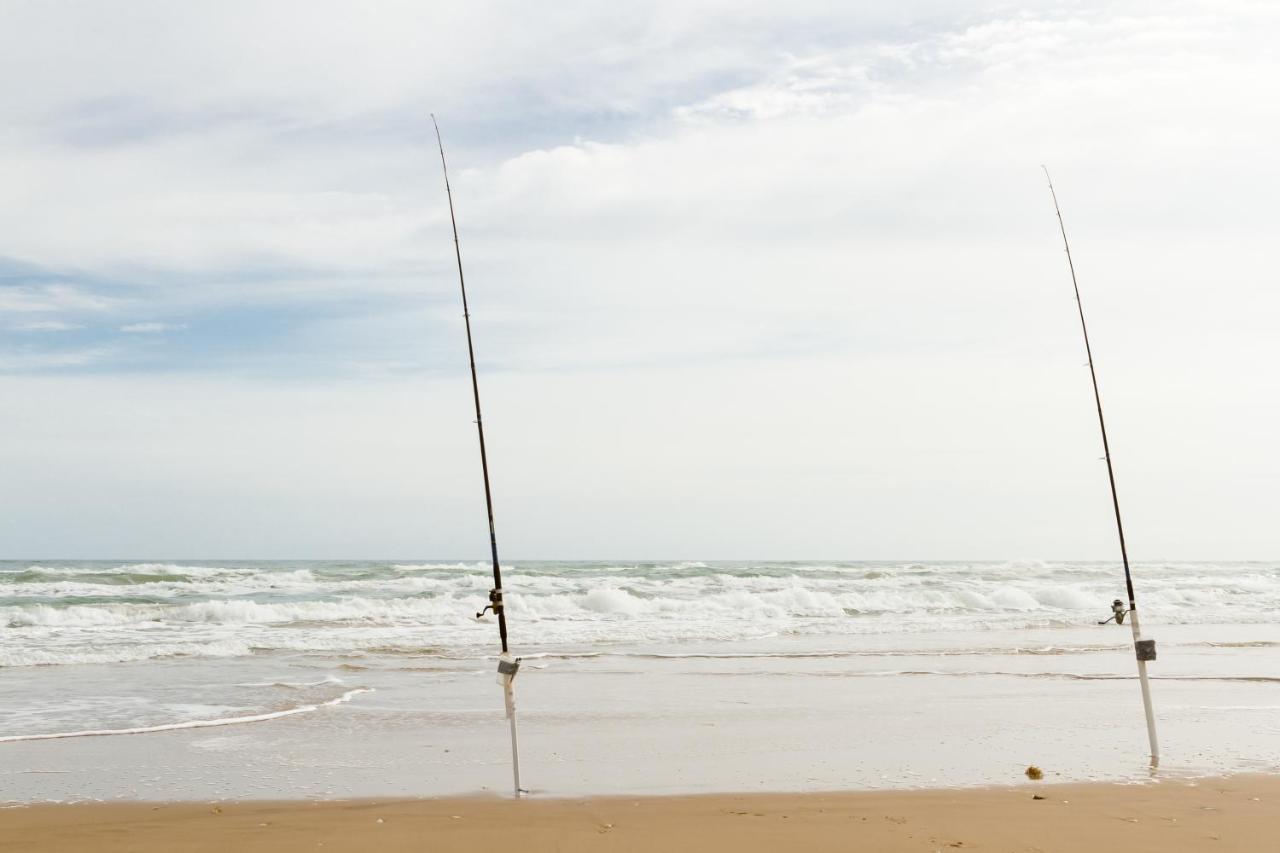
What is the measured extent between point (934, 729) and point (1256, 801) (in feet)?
8.86

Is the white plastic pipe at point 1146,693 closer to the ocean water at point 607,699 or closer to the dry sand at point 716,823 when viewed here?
the ocean water at point 607,699

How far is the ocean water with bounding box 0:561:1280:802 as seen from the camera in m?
6.60

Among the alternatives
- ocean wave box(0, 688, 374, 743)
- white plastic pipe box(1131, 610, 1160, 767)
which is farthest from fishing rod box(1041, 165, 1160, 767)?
ocean wave box(0, 688, 374, 743)

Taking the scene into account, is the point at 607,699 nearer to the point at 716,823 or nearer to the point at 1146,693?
the point at 716,823

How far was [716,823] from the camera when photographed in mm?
5109

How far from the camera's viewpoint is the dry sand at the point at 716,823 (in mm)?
4738

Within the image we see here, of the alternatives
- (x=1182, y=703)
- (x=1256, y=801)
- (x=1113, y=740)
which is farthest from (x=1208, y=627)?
(x=1256, y=801)

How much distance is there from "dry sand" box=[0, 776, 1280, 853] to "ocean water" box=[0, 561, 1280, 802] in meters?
0.46

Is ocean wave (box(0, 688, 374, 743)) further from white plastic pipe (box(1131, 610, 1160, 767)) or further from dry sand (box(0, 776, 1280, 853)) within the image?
white plastic pipe (box(1131, 610, 1160, 767))

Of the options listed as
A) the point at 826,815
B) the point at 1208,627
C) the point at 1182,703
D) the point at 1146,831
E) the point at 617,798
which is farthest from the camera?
the point at 1208,627

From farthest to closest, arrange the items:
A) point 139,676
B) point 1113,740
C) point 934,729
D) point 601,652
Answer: point 601,652 < point 139,676 < point 934,729 < point 1113,740

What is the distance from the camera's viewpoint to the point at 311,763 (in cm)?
693

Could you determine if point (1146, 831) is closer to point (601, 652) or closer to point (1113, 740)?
point (1113, 740)

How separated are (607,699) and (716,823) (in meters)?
4.77
